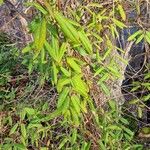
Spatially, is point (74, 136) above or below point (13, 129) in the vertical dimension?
below

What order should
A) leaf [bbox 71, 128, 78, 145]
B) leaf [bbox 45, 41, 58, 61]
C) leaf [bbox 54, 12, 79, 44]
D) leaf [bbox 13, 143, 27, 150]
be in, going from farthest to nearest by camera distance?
leaf [bbox 13, 143, 27, 150] → leaf [bbox 71, 128, 78, 145] → leaf [bbox 45, 41, 58, 61] → leaf [bbox 54, 12, 79, 44]

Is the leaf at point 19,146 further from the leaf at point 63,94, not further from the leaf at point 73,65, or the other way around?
the leaf at point 73,65

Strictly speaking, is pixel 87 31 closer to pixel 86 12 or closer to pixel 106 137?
pixel 86 12

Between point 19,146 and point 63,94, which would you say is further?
point 19,146

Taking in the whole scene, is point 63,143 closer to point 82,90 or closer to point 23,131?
point 23,131

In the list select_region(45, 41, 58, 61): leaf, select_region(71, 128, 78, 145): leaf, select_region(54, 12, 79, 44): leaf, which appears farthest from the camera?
select_region(71, 128, 78, 145): leaf

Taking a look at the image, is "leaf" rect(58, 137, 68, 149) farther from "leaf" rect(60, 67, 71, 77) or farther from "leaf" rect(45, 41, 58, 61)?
"leaf" rect(45, 41, 58, 61)

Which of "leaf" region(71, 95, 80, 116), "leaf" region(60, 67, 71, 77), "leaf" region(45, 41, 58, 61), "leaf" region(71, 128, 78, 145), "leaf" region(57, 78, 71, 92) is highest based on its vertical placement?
"leaf" region(45, 41, 58, 61)

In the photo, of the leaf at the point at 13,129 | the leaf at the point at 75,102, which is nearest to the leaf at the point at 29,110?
the leaf at the point at 13,129

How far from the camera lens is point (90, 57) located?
1.83 m

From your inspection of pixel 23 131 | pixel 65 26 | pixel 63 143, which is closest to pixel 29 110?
pixel 23 131

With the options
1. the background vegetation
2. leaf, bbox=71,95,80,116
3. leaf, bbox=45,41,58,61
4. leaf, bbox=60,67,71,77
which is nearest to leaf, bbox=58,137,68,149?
the background vegetation

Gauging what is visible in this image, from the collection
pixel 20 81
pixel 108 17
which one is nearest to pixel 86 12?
pixel 108 17

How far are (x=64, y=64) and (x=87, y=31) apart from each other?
36 cm
